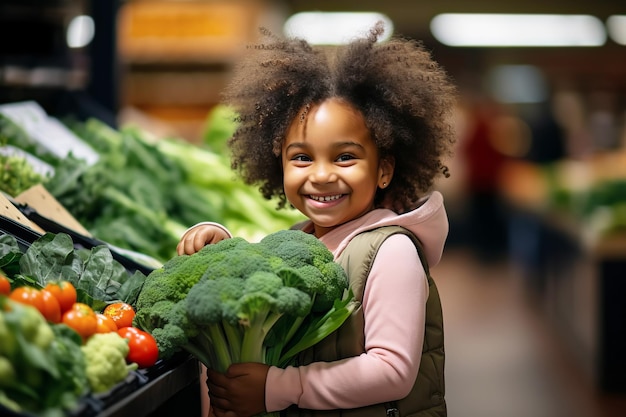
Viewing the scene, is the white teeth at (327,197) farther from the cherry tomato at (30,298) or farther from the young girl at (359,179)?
the cherry tomato at (30,298)

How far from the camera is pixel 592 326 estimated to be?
18.0ft

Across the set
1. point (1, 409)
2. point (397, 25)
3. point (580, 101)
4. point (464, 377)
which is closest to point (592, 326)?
point (464, 377)

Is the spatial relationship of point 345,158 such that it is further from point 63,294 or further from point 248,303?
point 63,294

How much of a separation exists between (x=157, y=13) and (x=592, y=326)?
21.8 ft

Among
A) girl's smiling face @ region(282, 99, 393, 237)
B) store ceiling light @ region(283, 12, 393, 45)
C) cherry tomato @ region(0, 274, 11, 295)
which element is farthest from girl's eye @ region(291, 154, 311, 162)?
store ceiling light @ region(283, 12, 393, 45)

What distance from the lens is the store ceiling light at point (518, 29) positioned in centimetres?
1270

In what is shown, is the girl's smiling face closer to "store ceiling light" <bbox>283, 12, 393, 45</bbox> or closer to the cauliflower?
the cauliflower

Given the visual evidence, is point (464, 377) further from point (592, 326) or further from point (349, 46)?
point (349, 46)

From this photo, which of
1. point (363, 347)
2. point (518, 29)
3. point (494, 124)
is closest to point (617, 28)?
point (518, 29)

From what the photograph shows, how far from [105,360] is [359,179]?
0.71 meters

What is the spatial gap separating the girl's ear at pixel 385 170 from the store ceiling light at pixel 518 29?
1090 centimetres

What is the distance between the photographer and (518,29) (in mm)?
13094

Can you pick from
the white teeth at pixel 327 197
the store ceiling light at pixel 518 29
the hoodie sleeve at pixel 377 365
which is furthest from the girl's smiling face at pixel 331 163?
the store ceiling light at pixel 518 29

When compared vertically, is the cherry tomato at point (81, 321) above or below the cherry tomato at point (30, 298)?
below
